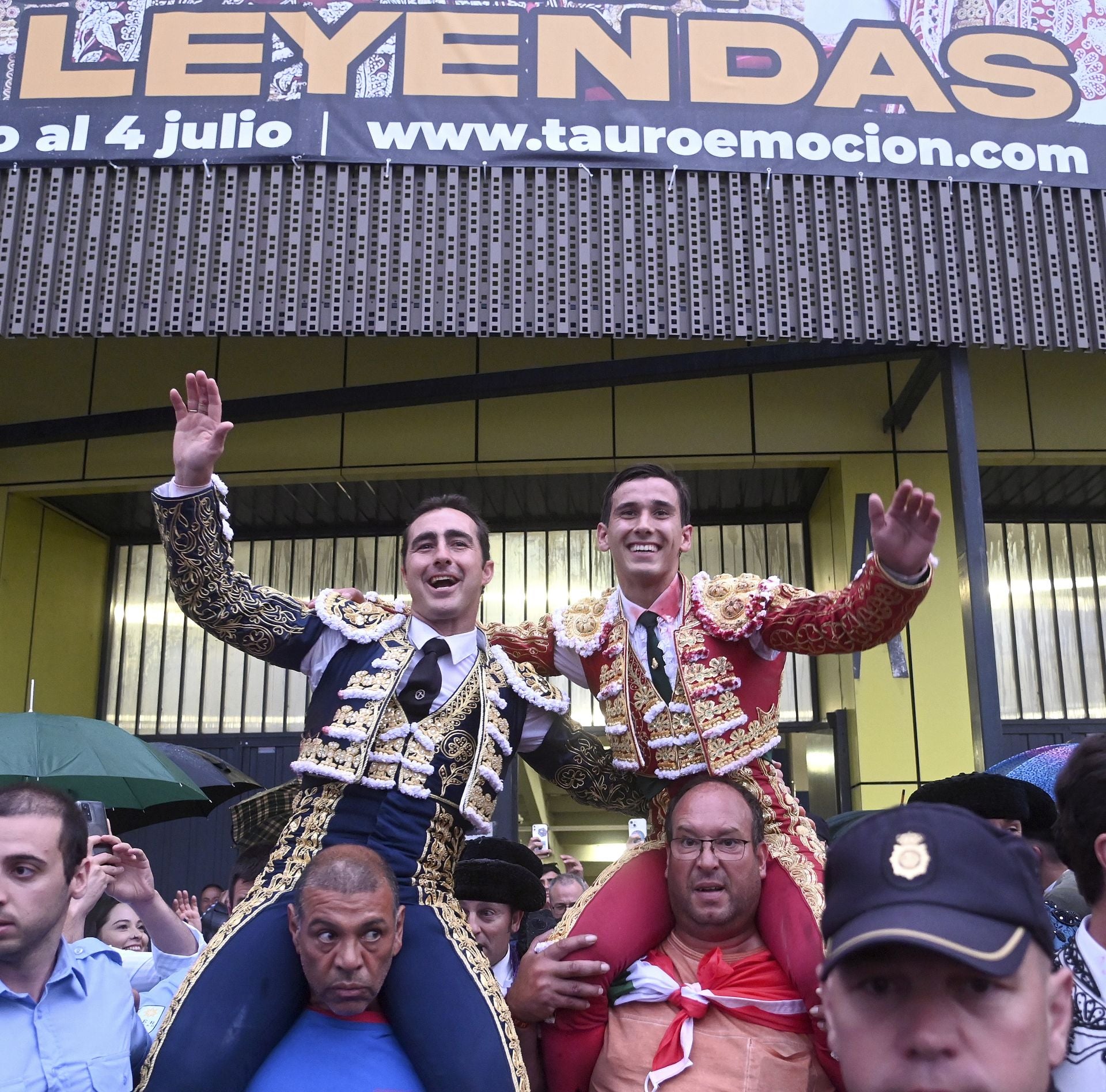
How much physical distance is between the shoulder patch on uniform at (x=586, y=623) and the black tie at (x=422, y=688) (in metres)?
0.44

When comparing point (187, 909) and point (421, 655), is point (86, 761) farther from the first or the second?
point (421, 655)

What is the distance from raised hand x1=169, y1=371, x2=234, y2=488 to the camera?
3.09 meters

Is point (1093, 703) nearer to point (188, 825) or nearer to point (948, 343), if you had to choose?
point (948, 343)

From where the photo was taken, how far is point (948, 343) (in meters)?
8.06

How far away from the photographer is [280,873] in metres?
2.89

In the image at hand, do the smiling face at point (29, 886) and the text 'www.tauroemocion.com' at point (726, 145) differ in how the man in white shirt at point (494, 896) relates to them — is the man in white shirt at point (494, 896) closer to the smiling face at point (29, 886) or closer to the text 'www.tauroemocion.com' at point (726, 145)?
the smiling face at point (29, 886)

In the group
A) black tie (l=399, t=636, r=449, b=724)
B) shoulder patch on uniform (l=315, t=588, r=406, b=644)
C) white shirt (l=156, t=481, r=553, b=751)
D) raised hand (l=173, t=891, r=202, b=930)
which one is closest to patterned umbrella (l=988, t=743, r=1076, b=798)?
white shirt (l=156, t=481, r=553, b=751)

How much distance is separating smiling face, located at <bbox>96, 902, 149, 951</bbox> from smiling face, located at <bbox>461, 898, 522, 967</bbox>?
172 cm

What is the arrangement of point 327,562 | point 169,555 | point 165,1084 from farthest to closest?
point 327,562
point 169,555
point 165,1084

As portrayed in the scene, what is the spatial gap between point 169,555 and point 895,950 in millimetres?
2188

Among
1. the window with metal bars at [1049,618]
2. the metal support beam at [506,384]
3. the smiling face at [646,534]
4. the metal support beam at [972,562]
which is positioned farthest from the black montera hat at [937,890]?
the window with metal bars at [1049,618]

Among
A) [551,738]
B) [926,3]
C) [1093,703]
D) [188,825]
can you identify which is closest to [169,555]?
[551,738]

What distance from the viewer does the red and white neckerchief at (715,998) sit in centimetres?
289

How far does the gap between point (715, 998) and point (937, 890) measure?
157 cm
